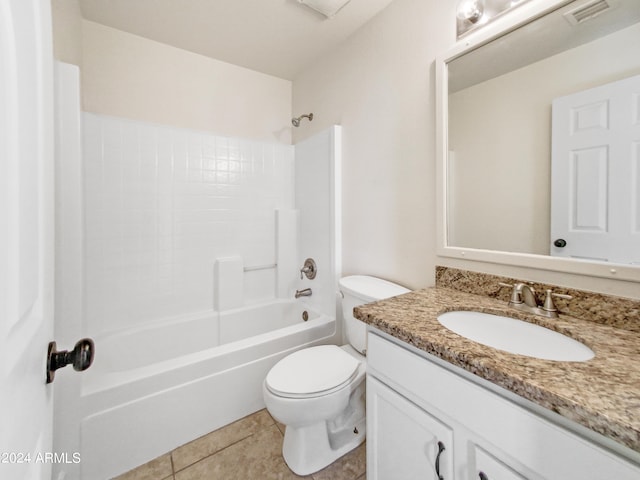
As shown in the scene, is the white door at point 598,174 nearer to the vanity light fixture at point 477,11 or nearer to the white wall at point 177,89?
the vanity light fixture at point 477,11

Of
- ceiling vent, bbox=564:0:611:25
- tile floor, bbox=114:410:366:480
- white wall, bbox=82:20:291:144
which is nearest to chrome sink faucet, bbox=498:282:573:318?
ceiling vent, bbox=564:0:611:25

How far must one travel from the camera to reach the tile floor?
1.20m

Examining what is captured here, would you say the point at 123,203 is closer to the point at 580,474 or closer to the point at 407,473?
the point at 407,473

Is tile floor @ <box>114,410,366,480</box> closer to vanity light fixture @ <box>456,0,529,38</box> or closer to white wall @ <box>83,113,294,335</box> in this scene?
white wall @ <box>83,113,294,335</box>

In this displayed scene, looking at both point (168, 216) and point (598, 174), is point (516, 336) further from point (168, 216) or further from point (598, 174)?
point (168, 216)

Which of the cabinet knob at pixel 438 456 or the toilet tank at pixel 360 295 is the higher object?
the toilet tank at pixel 360 295

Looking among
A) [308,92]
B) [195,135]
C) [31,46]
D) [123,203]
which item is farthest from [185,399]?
[308,92]

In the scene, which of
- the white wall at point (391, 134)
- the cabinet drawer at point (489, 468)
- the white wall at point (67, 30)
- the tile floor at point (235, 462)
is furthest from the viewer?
the white wall at point (391, 134)

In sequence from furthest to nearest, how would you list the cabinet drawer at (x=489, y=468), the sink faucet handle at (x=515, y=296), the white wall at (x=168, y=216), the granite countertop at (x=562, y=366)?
the white wall at (x=168, y=216)
the sink faucet handle at (x=515, y=296)
the cabinet drawer at (x=489, y=468)
the granite countertop at (x=562, y=366)

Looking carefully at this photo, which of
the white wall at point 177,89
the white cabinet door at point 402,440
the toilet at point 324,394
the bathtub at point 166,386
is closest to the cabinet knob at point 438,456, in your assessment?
the white cabinet door at point 402,440

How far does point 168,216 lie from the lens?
6.22 ft

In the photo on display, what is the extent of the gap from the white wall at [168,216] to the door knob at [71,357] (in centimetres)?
147

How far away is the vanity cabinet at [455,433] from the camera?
19.0 inches

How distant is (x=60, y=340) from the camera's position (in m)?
1.11
